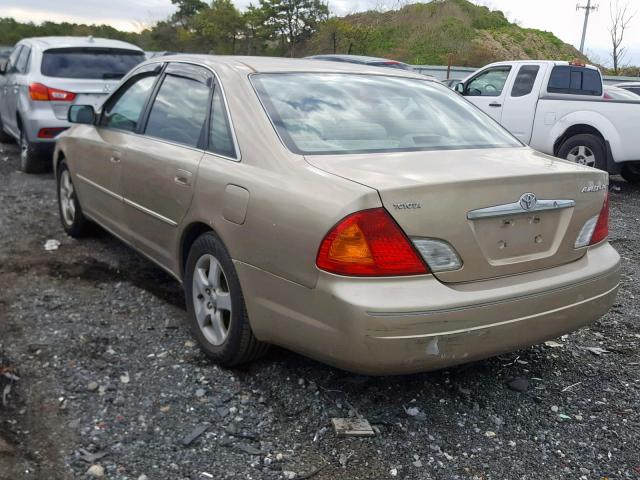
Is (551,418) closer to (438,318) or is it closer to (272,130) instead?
(438,318)

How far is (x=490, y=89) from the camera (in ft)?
36.5

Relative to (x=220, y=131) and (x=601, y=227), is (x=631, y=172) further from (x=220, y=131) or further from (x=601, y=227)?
(x=220, y=131)

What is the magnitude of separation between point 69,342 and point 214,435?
1.32m

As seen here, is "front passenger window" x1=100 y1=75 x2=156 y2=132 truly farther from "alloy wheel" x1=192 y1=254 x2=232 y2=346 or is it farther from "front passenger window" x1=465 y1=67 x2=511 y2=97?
"front passenger window" x1=465 y1=67 x2=511 y2=97

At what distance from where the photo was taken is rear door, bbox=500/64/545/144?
10.3m

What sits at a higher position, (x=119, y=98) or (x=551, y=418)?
(x=119, y=98)

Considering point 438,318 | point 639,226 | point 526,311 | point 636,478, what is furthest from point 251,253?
point 639,226

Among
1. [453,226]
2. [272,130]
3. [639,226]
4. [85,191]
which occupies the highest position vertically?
[272,130]

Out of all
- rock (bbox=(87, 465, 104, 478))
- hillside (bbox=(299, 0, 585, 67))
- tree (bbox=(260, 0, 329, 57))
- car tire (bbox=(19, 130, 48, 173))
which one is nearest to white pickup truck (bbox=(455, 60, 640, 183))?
car tire (bbox=(19, 130, 48, 173))

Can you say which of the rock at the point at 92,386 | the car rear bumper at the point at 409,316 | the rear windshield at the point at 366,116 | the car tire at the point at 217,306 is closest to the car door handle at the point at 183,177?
the car tire at the point at 217,306

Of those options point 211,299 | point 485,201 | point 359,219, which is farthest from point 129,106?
point 485,201

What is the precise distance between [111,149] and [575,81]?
8.50m

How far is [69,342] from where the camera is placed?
12.3 feet

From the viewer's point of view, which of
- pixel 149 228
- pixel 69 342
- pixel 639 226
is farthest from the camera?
pixel 639 226
